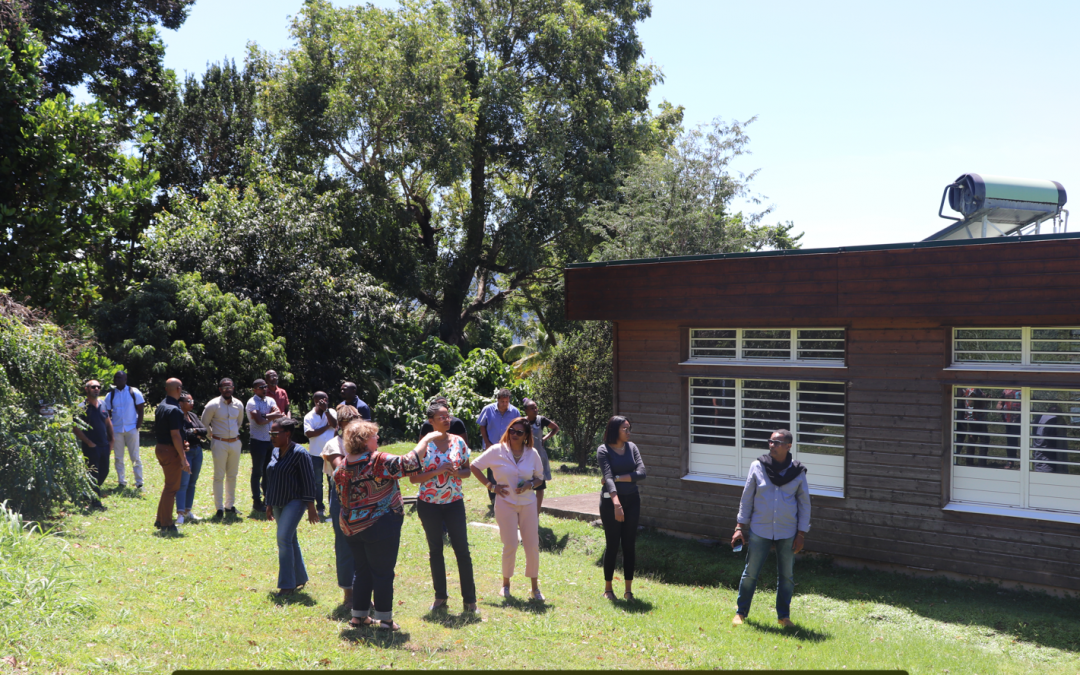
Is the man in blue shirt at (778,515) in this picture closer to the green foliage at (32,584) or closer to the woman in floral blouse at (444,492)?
the woman in floral blouse at (444,492)

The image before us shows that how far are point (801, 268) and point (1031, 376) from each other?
2.72 meters

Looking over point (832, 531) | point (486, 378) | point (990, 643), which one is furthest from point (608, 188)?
point (990, 643)

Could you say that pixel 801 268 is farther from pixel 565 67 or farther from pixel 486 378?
pixel 565 67

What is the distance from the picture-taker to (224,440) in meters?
11.2

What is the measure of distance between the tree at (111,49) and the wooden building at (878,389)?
16455mm

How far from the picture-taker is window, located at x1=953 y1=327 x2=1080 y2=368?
29.2ft

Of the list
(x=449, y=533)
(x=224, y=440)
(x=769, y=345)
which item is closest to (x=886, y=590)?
(x=769, y=345)

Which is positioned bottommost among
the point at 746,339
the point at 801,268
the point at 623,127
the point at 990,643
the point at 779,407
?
the point at 990,643

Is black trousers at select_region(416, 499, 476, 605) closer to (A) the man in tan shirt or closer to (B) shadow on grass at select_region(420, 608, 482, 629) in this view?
(B) shadow on grass at select_region(420, 608, 482, 629)

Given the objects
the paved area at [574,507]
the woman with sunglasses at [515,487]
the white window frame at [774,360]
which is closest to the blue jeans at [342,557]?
the woman with sunglasses at [515,487]

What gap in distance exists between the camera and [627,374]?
12.0 m

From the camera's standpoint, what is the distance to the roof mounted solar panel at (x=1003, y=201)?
11.3 metres

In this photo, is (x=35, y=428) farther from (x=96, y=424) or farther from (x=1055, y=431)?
(x=1055, y=431)

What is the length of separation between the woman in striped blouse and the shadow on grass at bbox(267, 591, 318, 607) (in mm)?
1052
